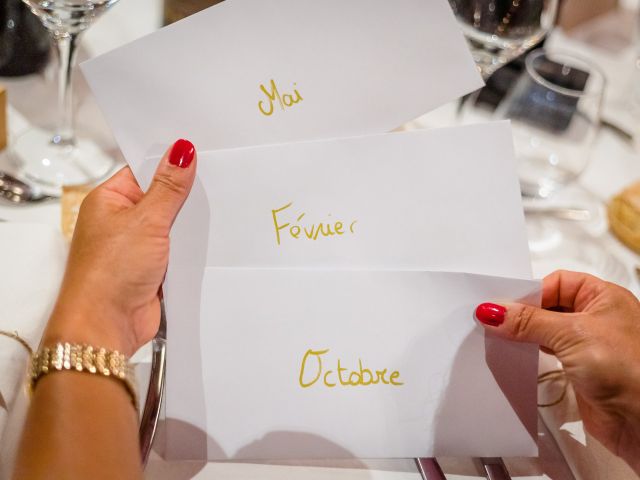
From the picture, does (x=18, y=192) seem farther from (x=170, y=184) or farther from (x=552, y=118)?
(x=552, y=118)

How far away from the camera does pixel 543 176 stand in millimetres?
945

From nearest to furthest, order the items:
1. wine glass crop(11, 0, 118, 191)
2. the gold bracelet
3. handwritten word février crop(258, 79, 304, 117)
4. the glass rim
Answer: the gold bracelet < handwritten word février crop(258, 79, 304, 117) < wine glass crop(11, 0, 118, 191) < the glass rim

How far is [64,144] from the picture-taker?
833mm

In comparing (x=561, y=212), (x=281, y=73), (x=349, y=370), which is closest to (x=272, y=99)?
(x=281, y=73)

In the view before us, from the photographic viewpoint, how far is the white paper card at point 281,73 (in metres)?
0.58

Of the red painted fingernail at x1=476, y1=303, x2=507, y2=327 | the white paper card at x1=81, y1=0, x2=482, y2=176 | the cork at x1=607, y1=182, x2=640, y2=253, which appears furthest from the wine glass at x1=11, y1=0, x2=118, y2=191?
the cork at x1=607, y1=182, x2=640, y2=253

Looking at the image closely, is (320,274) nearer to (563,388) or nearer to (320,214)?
(320,214)

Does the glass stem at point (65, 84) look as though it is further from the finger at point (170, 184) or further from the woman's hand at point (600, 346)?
the woman's hand at point (600, 346)

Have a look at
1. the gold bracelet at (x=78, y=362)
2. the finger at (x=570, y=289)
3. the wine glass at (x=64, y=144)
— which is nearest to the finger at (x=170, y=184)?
the gold bracelet at (x=78, y=362)

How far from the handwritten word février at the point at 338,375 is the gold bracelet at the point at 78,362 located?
0.14m

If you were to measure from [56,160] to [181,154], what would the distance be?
33 cm

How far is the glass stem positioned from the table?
0.04 metres

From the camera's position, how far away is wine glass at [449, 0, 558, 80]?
781mm

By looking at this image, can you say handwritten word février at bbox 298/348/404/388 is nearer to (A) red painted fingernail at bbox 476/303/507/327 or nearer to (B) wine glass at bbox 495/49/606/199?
(A) red painted fingernail at bbox 476/303/507/327
